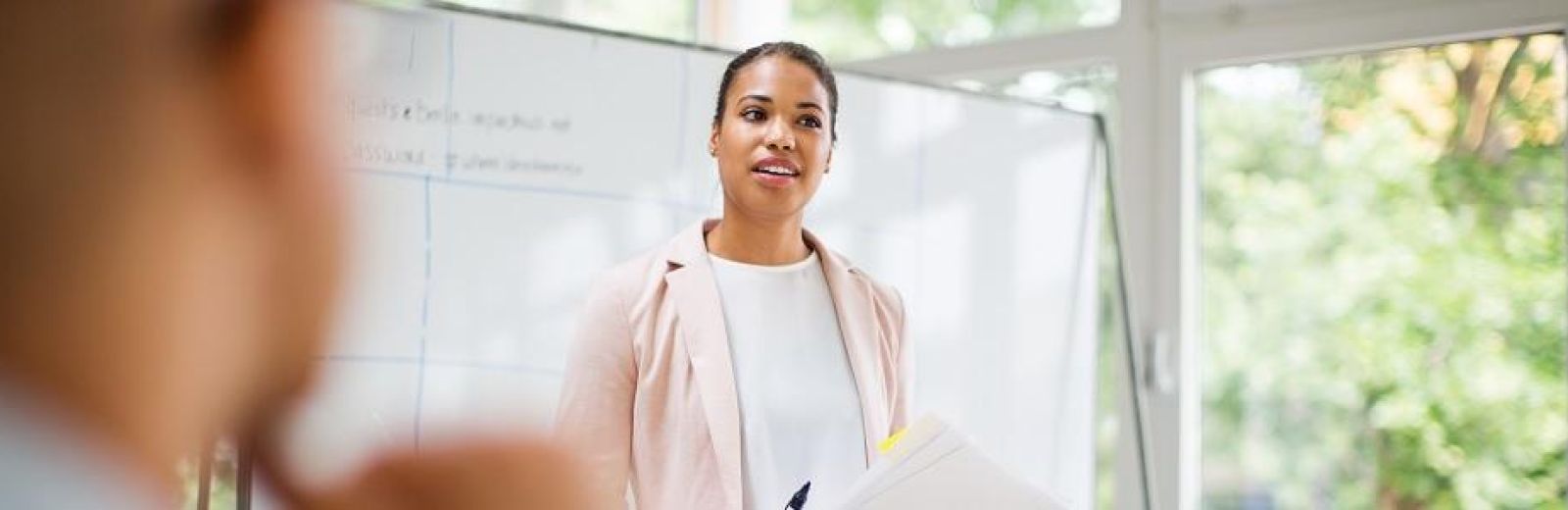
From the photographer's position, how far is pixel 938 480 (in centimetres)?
141

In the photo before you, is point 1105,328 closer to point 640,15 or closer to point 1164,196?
point 1164,196

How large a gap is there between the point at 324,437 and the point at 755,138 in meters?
1.62

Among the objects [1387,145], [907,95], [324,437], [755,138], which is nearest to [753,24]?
[907,95]

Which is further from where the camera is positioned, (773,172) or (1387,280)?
(1387,280)

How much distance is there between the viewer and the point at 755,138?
1.87m

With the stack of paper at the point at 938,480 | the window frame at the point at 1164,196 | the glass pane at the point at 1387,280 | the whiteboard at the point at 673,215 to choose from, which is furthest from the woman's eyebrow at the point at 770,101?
the glass pane at the point at 1387,280

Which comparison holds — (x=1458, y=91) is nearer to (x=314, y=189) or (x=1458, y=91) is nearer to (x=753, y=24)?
(x=753, y=24)

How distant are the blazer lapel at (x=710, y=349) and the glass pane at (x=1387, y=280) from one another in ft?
3.41

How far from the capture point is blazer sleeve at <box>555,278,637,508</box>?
1.76 meters

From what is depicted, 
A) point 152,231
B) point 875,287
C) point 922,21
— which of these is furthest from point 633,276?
point 152,231

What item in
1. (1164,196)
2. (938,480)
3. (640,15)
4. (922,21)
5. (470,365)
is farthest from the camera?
(640,15)

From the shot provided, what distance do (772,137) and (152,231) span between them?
164 centimetres

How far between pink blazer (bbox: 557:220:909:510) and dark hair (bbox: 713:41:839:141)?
0.22m

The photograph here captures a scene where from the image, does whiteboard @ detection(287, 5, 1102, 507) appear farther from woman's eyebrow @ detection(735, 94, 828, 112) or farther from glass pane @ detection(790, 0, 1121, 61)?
glass pane @ detection(790, 0, 1121, 61)
